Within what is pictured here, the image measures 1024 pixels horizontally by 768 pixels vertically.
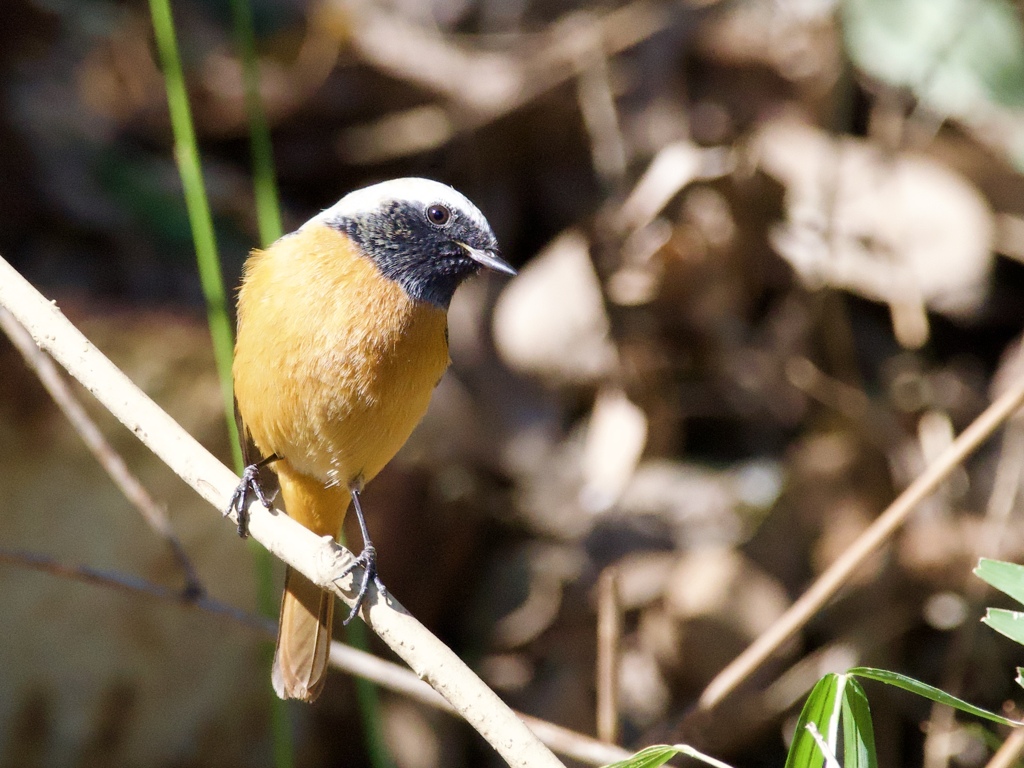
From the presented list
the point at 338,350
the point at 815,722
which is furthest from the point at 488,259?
the point at 815,722

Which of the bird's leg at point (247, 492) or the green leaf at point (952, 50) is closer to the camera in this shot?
the bird's leg at point (247, 492)

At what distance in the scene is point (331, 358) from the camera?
3.05 m

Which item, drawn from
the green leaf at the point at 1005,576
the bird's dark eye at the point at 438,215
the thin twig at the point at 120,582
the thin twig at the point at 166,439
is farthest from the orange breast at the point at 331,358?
the green leaf at the point at 1005,576

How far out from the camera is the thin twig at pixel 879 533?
281 centimetres

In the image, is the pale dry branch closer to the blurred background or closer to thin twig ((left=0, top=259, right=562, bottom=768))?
the blurred background

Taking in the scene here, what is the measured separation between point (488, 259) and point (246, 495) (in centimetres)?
97

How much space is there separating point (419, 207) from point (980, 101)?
2679 millimetres

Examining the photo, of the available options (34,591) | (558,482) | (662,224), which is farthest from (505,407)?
(34,591)

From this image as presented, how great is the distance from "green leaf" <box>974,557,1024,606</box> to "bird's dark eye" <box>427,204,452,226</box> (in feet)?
6.17

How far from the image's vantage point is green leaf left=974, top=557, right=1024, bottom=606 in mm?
2002

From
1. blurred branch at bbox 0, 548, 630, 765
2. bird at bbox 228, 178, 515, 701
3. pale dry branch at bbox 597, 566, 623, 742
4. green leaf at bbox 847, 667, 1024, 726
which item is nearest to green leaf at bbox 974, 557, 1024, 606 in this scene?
green leaf at bbox 847, 667, 1024, 726

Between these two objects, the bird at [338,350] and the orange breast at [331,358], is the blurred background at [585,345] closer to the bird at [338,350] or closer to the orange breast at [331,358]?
the bird at [338,350]

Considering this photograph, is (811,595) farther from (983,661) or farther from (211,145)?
(211,145)

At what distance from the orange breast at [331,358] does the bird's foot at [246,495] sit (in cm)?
10
